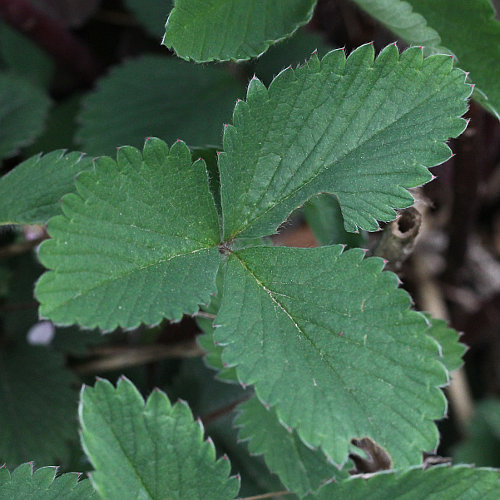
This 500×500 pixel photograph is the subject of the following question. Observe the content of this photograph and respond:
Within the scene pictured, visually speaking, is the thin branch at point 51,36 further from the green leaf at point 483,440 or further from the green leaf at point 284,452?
the green leaf at point 483,440

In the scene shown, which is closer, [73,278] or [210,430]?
[73,278]

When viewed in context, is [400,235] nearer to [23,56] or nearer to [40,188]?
[40,188]

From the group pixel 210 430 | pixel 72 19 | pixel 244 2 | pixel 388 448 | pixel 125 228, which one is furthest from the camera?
pixel 72 19

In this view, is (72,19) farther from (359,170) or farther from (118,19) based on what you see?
(359,170)

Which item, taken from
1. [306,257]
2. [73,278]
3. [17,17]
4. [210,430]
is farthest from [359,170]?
[17,17]

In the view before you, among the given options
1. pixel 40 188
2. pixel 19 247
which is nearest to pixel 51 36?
pixel 19 247
